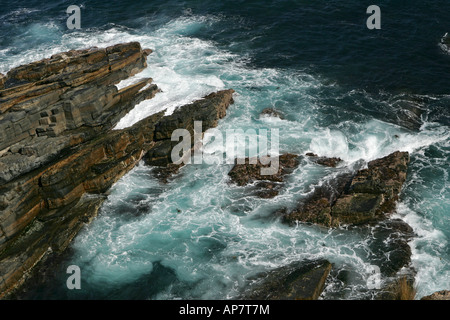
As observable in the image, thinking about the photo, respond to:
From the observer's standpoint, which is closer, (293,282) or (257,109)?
(293,282)

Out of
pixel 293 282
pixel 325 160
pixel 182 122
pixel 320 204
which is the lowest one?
pixel 293 282

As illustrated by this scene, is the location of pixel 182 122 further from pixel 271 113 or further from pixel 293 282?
pixel 293 282

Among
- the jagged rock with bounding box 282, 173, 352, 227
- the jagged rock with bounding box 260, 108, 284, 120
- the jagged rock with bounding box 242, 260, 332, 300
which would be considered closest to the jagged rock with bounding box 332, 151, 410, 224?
the jagged rock with bounding box 282, 173, 352, 227

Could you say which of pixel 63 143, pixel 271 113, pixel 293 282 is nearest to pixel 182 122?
pixel 271 113

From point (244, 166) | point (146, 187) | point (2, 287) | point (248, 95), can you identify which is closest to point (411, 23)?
point (248, 95)

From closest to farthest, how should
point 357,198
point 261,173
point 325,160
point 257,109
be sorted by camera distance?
point 357,198
point 261,173
point 325,160
point 257,109

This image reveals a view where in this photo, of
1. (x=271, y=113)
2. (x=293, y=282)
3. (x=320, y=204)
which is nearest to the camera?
(x=293, y=282)

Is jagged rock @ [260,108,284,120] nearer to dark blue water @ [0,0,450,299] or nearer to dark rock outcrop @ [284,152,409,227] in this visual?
dark blue water @ [0,0,450,299]

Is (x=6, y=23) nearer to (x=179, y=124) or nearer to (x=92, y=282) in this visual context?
(x=179, y=124)
